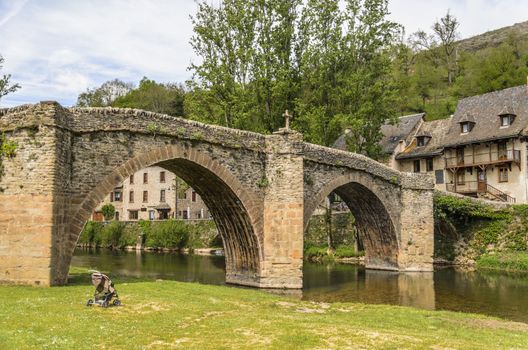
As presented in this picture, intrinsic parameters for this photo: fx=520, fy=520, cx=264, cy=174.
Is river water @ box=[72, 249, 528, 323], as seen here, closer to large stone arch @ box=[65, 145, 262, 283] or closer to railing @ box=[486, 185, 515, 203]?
large stone arch @ box=[65, 145, 262, 283]

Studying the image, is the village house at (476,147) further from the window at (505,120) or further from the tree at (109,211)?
the tree at (109,211)

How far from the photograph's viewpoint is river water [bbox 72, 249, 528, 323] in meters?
20.2

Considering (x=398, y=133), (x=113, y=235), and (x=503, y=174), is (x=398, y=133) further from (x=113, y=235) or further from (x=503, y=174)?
(x=113, y=235)

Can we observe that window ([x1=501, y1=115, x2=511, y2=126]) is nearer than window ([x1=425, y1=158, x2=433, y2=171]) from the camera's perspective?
Yes

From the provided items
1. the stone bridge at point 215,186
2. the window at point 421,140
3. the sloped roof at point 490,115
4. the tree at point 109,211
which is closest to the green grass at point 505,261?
the stone bridge at point 215,186

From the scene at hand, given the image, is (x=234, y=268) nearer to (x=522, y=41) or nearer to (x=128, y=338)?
(x=128, y=338)

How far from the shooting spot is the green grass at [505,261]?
105 feet

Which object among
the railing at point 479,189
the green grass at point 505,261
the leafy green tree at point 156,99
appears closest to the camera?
the green grass at point 505,261

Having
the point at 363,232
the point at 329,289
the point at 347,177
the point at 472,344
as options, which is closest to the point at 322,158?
the point at 347,177

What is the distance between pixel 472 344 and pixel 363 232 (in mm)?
23189

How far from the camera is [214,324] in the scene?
39.4ft

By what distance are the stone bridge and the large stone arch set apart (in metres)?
0.05

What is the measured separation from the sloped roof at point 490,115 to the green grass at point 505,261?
1128 cm

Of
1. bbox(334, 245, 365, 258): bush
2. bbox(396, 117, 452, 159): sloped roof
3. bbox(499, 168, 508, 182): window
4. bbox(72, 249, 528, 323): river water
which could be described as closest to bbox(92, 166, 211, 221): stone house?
bbox(396, 117, 452, 159): sloped roof
